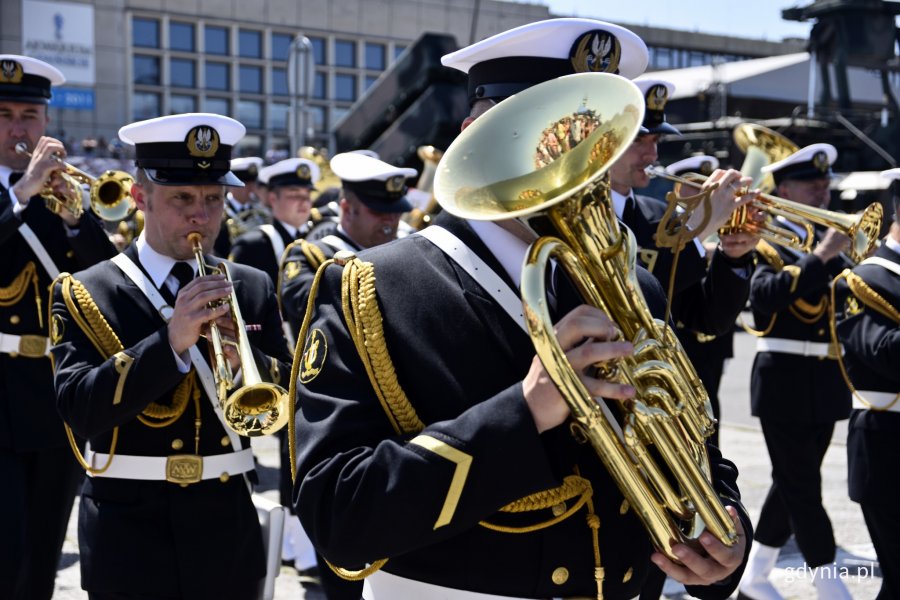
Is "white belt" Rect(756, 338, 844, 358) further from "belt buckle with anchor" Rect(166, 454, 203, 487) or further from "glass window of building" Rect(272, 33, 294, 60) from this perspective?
"glass window of building" Rect(272, 33, 294, 60)

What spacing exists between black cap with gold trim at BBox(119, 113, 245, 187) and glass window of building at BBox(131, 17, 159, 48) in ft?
135

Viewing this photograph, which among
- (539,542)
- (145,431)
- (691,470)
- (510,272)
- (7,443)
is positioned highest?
(510,272)

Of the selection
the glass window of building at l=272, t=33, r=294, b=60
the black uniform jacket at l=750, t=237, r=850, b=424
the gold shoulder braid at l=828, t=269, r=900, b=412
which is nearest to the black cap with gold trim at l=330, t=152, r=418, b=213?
the black uniform jacket at l=750, t=237, r=850, b=424

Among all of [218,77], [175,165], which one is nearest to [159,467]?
[175,165]

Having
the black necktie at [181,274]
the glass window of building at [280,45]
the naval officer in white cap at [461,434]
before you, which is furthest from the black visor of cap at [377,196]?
the glass window of building at [280,45]

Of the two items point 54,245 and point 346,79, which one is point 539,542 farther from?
point 346,79

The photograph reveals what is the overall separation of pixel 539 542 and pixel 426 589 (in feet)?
0.79

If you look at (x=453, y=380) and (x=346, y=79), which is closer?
(x=453, y=380)

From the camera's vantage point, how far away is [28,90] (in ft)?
15.6

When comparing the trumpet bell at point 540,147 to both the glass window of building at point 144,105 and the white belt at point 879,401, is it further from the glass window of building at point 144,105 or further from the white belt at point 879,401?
the glass window of building at point 144,105

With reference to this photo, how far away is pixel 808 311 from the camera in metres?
6.13

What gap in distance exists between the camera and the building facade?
130 ft

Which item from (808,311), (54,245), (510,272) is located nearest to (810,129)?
(808,311)

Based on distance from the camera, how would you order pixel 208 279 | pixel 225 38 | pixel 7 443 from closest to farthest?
1. pixel 208 279
2. pixel 7 443
3. pixel 225 38
